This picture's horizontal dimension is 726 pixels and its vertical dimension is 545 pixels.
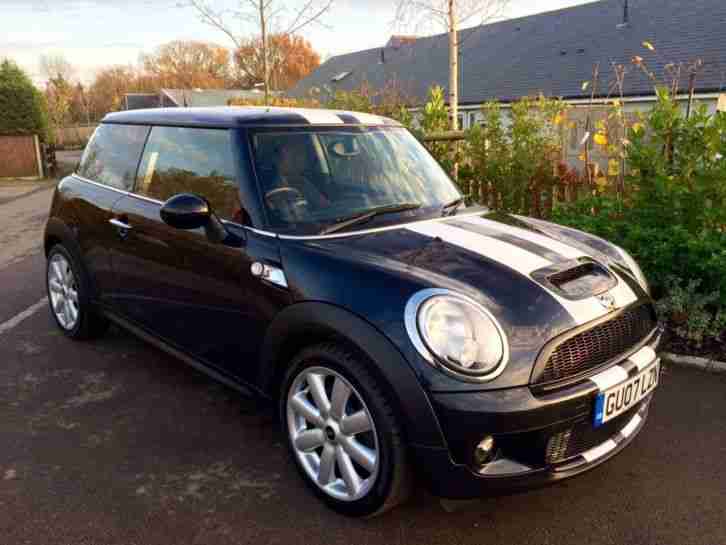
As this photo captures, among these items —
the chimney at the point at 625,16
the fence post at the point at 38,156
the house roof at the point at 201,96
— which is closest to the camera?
the fence post at the point at 38,156

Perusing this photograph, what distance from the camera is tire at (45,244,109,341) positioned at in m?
4.39

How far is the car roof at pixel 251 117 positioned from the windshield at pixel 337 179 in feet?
0.21

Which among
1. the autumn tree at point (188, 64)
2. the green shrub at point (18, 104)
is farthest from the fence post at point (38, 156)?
the autumn tree at point (188, 64)

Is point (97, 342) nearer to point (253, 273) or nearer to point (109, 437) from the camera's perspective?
point (109, 437)

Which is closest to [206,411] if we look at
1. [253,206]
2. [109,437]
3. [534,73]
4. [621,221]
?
[109,437]

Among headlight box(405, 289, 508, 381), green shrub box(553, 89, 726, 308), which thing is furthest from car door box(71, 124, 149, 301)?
green shrub box(553, 89, 726, 308)

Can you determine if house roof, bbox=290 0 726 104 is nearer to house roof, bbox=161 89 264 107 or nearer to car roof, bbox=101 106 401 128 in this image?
car roof, bbox=101 106 401 128

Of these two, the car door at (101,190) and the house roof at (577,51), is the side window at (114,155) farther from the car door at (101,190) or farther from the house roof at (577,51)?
the house roof at (577,51)

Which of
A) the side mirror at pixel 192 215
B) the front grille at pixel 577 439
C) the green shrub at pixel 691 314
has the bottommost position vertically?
the green shrub at pixel 691 314

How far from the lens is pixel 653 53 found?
71.4 ft

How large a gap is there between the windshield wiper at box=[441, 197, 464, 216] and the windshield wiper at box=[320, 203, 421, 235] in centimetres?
15

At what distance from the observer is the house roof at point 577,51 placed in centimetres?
2064

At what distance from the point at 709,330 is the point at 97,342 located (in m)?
4.43

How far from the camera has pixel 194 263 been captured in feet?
10.3
